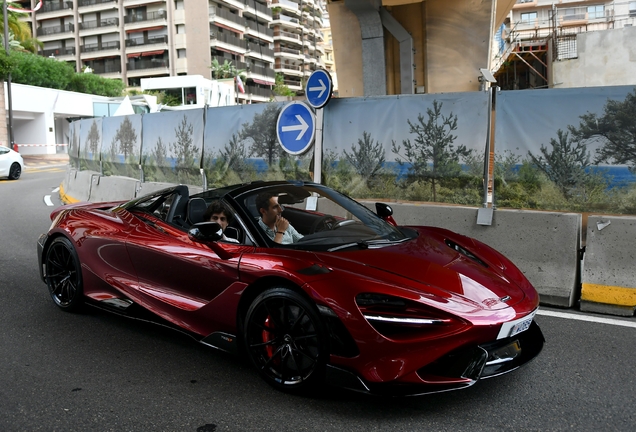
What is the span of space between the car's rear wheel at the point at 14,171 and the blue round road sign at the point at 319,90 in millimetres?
18408

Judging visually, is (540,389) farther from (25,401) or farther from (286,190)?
(25,401)

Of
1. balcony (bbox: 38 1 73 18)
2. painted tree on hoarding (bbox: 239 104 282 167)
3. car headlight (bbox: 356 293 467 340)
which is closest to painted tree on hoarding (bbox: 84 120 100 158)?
painted tree on hoarding (bbox: 239 104 282 167)

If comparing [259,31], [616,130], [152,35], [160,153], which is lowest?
[160,153]

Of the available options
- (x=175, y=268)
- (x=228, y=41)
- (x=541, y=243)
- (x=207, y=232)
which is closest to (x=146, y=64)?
(x=228, y=41)

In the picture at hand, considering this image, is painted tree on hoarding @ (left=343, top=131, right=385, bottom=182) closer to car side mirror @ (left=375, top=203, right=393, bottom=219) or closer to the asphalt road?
car side mirror @ (left=375, top=203, right=393, bottom=219)

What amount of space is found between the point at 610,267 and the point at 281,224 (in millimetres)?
3240

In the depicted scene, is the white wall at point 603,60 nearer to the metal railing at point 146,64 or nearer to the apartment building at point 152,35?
the apartment building at point 152,35

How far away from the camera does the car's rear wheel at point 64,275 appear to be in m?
5.17

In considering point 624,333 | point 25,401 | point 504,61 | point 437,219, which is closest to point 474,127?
point 437,219

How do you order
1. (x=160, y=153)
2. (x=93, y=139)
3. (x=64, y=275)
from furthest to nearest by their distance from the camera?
(x=93, y=139) < (x=160, y=153) < (x=64, y=275)

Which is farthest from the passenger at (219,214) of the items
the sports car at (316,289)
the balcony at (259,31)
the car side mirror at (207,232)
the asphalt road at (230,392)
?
the balcony at (259,31)

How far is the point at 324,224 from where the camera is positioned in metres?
4.40

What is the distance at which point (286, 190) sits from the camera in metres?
4.49

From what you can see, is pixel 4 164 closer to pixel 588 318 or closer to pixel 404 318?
pixel 588 318
